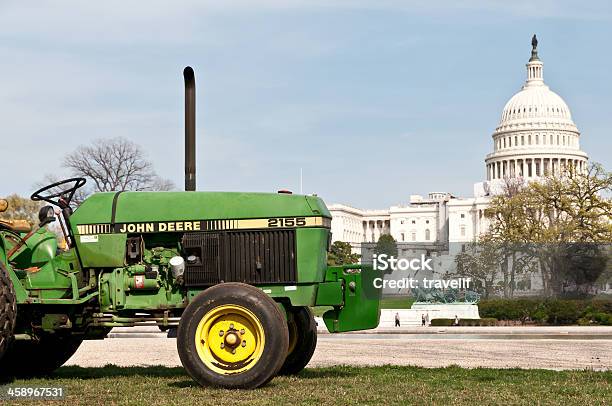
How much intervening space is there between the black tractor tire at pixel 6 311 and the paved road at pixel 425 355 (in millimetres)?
4894

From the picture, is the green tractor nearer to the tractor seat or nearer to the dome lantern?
the tractor seat

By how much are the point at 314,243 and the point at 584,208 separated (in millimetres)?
56381

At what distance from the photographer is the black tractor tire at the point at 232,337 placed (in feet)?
30.1

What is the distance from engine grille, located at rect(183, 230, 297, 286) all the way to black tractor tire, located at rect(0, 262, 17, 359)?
1655 millimetres

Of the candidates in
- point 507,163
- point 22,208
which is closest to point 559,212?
point 22,208

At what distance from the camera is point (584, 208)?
63375 mm

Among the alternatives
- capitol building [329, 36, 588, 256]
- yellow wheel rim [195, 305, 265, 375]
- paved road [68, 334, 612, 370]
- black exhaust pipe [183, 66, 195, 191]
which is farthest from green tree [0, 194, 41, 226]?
capitol building [329, 36, 588, 256]

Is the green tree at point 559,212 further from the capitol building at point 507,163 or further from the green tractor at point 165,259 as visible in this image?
the capitol building at point 507,163

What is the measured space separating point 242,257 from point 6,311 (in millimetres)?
2257

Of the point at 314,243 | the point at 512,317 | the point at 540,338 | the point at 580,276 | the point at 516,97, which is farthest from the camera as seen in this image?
the point at 516,97

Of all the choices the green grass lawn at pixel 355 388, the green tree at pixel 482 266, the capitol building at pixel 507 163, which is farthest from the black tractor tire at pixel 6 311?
the capitol building at pixel 507 163

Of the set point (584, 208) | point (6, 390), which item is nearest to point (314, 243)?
point (6, 390)

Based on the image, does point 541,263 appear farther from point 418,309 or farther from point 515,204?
point 515,204

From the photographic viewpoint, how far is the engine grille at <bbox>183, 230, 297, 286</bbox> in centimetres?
977
